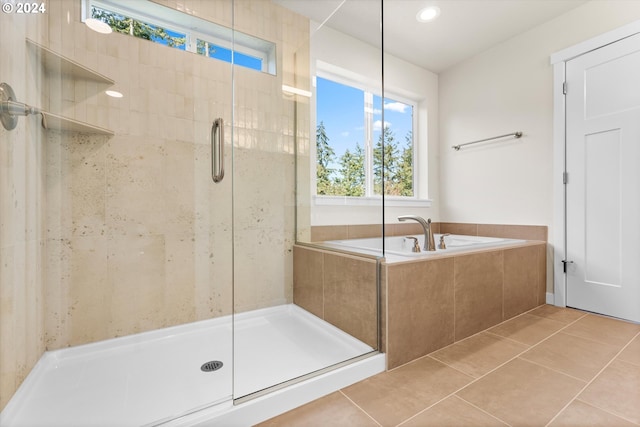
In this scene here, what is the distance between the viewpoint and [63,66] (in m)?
1.47

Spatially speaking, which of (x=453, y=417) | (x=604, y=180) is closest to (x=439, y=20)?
(x=604, y=180)

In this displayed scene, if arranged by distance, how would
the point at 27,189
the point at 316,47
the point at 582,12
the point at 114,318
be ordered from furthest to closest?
1. the point at 316,47
2. the point at 582,12
3. the point at 114,318
4. the point at 27,189

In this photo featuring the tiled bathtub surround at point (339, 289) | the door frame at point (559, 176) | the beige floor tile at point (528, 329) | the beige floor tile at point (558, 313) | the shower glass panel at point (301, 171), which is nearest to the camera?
the tiled bathtub surround at point (339, 289)

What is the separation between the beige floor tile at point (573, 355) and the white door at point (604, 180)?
2.19 feet

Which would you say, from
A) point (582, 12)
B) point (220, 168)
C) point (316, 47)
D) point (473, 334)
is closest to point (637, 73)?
point (582, 12)

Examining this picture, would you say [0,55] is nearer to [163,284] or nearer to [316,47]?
[163,284]

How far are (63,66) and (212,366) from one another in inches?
65.8

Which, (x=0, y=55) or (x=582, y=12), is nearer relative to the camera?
(x=0, y=55)

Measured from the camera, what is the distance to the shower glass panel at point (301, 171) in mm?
1897

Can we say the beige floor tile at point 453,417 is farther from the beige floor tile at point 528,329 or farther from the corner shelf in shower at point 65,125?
the corner shelf in shower at point 65,125

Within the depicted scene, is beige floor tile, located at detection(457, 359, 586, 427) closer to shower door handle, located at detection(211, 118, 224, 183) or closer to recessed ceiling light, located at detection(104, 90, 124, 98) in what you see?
shower door handle, located at detection(211, 118, 224, 183)

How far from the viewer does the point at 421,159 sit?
3.12 m

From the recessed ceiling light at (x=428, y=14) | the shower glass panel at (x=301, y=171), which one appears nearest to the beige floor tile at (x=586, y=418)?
the shower glass panel at (x=301, y=171)

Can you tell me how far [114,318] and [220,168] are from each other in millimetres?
1032
